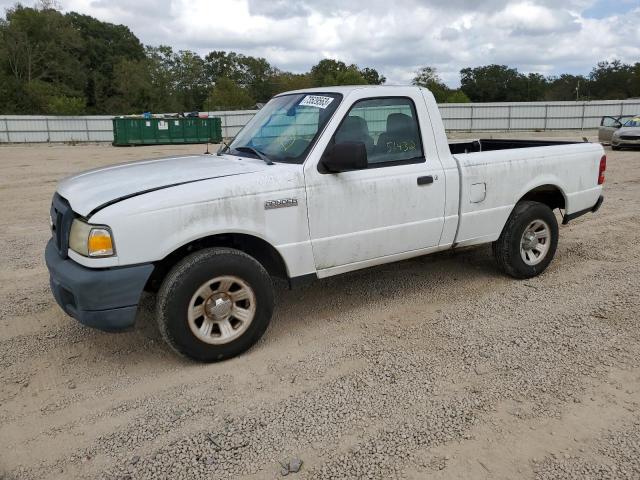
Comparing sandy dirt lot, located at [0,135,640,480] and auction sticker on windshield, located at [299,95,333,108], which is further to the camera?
auction sticker on windshield, located at [299,95,333,108]

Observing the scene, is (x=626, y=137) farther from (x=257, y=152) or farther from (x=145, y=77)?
(x=145, y=77)

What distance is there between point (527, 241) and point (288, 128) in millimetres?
2712

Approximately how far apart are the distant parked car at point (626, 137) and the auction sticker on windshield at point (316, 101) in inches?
742

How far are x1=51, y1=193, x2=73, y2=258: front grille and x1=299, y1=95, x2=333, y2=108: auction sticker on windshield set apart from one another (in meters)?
2.00

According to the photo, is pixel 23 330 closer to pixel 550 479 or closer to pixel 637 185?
pixel 550 479

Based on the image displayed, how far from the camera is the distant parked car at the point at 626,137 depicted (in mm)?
19422

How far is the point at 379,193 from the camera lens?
14.0 feet

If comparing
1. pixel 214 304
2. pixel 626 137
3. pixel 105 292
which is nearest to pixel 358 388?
pixel 214 304

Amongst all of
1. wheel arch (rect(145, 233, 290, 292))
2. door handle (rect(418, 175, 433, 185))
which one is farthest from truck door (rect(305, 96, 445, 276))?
wheel arch (rect(145, 233, 290, 292))

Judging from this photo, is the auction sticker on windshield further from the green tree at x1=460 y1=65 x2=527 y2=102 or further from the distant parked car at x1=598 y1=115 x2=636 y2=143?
the green tree at x1=460 y1=65 x2=527 y2=102

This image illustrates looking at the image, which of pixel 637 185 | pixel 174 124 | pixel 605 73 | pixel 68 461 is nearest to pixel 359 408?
pixel 68 461

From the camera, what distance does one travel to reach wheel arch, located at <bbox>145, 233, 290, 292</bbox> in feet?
12.5

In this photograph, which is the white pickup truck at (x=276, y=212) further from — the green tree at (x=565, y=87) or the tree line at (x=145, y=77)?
the green tree at (x=565, y=87)

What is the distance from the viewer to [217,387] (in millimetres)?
3516
